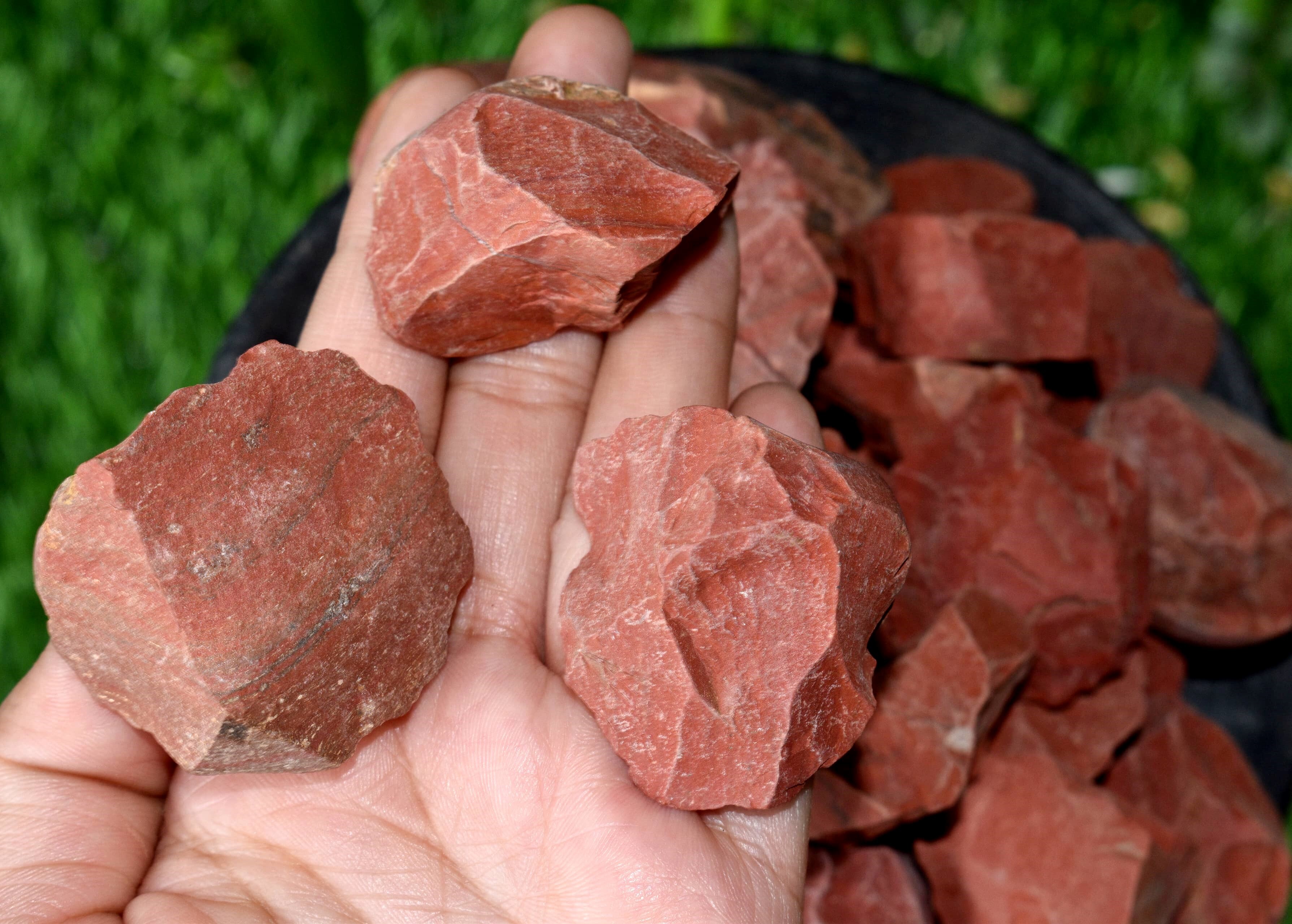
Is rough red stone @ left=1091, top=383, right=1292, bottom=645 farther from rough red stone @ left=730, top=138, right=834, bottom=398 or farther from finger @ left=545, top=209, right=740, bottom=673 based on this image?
finger @ left=545, top=209, right=740, bottom=673

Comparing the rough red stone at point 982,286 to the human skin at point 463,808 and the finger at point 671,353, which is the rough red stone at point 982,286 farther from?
the human skin at point 463,808

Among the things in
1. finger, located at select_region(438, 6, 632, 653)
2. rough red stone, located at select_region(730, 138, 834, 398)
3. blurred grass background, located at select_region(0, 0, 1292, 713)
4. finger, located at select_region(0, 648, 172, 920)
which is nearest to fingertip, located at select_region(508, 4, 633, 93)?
finger, located at select_region(438, 6, 632, 653)

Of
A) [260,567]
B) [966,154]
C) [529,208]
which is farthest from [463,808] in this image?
[966,154]

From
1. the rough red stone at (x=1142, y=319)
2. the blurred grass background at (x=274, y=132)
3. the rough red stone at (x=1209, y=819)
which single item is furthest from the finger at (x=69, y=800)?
the rough red stone at (x=1142, y=319)

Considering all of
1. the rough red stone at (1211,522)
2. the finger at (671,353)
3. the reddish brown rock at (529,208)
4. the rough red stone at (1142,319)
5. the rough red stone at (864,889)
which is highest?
the reddish brown rock at (529,208)

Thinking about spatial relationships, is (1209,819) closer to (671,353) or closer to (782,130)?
(671,353)

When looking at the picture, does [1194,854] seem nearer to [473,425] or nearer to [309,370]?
[473,425]
